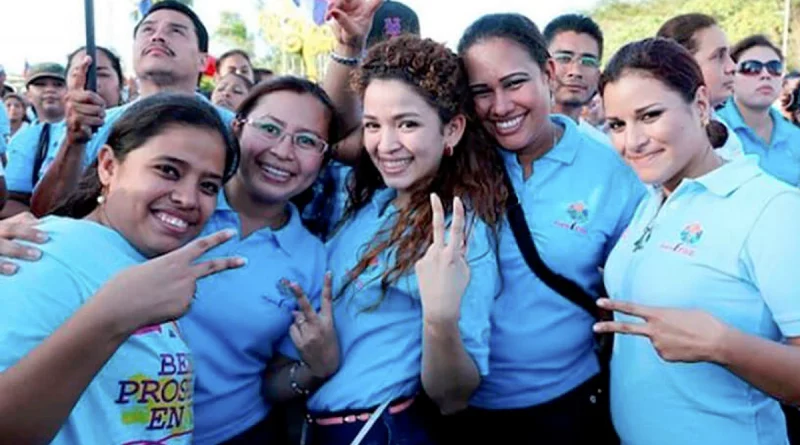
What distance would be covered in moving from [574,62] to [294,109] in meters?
2.37

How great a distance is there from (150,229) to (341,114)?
1043 mm

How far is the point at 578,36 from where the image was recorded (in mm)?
4449

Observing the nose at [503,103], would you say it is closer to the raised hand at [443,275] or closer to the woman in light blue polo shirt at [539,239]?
the woman in light blue polo shirt at [539,239]

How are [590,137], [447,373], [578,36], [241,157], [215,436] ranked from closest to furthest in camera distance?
[447,373]
[215,436]
[241,157]
[590,137]
[578,36]

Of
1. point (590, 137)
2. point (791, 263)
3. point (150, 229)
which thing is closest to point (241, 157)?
point (150, 229)

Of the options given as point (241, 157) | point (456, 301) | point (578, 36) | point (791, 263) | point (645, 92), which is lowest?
point (456, 301)

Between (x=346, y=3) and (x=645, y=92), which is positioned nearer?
(x=645, y=92)

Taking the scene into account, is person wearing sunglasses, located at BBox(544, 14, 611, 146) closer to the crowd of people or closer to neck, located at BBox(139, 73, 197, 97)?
the crowd of people

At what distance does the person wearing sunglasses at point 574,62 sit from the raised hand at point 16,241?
10.8 ft

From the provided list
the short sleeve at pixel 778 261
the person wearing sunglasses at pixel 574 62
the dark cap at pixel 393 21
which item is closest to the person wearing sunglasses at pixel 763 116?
the person wearing sunglasses at pixel 574 62

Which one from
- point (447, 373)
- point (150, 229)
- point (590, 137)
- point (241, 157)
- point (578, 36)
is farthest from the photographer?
point (578, 36)

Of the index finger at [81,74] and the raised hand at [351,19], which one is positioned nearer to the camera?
the raised hand at [351,19]

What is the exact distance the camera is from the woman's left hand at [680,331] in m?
1.82

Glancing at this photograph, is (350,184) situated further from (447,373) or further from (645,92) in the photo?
(645,92)
